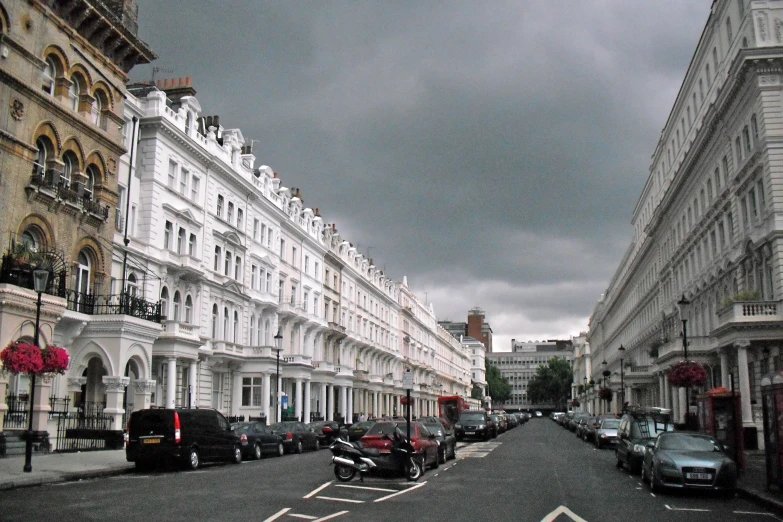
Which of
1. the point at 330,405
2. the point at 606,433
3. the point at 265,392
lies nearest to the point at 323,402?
the point at 330,405

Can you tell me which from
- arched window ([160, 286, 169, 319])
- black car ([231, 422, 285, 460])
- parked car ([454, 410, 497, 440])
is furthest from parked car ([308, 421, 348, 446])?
arched window ([160, 286, 169, 319])

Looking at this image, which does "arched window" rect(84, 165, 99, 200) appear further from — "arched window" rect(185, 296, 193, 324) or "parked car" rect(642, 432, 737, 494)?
"parked car" rect(642, 432, 737, 494)

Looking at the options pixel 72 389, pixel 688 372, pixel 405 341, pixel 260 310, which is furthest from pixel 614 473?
pixel 405 341

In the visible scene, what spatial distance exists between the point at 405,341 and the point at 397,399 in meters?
10.9

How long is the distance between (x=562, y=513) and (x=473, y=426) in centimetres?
3249

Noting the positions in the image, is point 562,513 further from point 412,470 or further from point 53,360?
point 53,360

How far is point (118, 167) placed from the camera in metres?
33.5

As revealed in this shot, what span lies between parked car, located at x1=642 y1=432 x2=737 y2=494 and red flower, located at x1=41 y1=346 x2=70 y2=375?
16.8 m

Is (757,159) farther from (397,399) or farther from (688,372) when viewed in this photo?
(397,399)

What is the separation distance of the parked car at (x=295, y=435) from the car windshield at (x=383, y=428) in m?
13.2

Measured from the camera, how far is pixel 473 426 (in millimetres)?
46188

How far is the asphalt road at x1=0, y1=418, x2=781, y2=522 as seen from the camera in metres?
13.5

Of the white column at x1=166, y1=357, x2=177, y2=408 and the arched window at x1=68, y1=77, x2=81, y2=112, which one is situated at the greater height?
the arched window at x1=68, y1=77, x2=81, y2=112

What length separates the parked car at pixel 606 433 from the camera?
1549 inches
